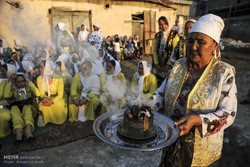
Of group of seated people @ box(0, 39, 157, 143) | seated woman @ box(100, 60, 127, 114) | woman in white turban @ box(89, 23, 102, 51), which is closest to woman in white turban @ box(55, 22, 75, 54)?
woman in white turban @ box(89, 23, 102, 51)

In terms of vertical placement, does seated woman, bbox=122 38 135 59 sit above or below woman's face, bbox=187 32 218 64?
below

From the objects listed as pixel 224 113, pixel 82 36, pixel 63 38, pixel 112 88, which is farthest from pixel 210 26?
pixel 82 36

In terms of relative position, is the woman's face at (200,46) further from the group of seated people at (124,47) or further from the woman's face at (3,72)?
the group of seated people at (124,47)

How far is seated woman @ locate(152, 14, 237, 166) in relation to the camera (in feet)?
4.70

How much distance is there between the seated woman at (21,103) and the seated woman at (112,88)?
1987 millimetres

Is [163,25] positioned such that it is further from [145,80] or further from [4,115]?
[4,115]

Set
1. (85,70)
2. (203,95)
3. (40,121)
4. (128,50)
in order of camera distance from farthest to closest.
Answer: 1. (128,50)
2. (85,70)
3. (40,121)
4. (203,95)

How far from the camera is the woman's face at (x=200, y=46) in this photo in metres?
1.45

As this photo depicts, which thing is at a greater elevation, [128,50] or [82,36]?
[82,36]

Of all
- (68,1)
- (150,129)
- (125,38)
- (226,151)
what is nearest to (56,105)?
(150,129)

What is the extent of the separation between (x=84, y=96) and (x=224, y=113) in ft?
14.0

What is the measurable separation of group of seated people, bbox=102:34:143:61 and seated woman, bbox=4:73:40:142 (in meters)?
7.13

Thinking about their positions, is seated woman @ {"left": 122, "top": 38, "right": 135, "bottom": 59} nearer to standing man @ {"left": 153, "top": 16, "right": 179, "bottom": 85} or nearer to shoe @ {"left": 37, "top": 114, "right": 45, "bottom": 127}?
standing man @ {"left": 153, "top": 16, "right": 179, "bottom": 85}

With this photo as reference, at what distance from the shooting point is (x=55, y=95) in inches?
202
